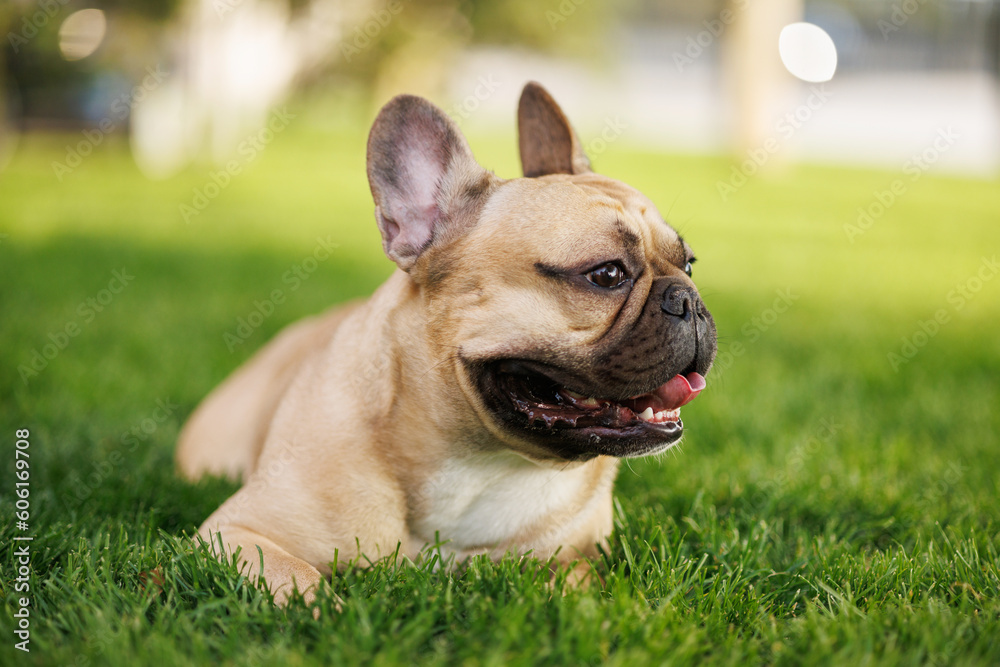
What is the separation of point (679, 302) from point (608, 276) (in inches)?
9.2

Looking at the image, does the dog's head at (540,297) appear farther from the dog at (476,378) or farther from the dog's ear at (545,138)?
the dog's ear at (545,138)

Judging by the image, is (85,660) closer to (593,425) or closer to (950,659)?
(593,425)

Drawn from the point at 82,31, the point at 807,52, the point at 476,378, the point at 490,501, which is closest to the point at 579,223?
the point at 476,378

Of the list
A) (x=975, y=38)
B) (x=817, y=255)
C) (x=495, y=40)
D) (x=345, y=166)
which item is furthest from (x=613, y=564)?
(x=975, y=38)

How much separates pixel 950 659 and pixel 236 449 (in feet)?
9.72

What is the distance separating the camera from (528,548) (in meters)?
2.86

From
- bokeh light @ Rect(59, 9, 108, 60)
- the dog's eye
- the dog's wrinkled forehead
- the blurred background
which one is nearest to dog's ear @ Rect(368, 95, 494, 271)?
the dog's wrinkled forehead

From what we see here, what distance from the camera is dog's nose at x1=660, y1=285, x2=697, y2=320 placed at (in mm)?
2604

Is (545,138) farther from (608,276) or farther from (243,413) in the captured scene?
(243,413)

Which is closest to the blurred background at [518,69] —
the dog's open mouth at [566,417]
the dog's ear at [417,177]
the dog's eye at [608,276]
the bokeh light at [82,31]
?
the bokeh light at [82,31]

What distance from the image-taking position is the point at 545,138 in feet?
11.5

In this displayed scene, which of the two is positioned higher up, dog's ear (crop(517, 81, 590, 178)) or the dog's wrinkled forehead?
dog's ear (crop(517, 81, 590, 178))

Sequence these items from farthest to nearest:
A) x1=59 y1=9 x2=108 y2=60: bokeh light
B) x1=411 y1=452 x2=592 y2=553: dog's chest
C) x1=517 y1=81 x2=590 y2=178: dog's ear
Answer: x1=59 y1=9 x2=108 y2=60: bokeh light → x1=517 y1=81 x2=590 y2=178: dog's ear → x1=411 y1=452 x2=592 y2=553: dog's chest

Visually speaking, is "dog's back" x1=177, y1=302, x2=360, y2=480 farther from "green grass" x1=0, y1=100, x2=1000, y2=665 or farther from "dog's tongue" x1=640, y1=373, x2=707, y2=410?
"dog's tongue" x1=640, y1=373, x2=707, y2=410
